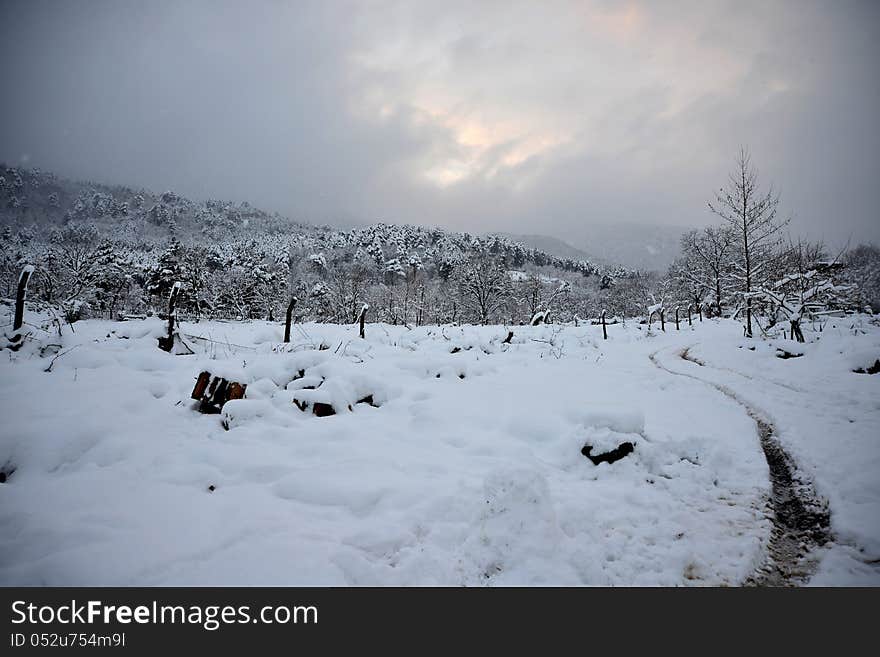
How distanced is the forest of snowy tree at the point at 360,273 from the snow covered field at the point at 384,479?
6095mm

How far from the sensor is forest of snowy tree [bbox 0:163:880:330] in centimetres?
1980

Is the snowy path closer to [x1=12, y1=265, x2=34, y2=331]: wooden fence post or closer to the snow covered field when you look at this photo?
the snow covered field

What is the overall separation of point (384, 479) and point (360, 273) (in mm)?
58576

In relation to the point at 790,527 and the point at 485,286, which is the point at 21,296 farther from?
the point at 485,286

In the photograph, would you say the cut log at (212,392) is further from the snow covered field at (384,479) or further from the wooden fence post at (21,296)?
the wooden fence post at (21,296)

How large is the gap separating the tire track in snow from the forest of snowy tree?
36.5 ft

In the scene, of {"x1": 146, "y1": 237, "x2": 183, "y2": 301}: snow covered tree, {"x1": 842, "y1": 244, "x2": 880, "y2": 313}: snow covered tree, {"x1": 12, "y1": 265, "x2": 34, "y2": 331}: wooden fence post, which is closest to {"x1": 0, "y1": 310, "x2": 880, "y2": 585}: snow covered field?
{"x1": 12, "y1": 265, "x2": 34, "y2": 331}: wooden fence post

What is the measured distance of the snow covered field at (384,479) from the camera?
2.56m

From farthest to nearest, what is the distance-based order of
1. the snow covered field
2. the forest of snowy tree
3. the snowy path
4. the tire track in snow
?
the forest of snowy tree, the snowy path, the tire track in snow, the snow covered field

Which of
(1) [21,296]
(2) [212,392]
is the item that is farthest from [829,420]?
(1) [21,296]

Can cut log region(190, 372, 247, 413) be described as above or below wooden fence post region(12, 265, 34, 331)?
below

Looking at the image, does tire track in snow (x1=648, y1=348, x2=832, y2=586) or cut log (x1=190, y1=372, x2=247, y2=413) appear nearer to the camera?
tire track in snow (x1=648, y1=348, x2=832, y2=586)
